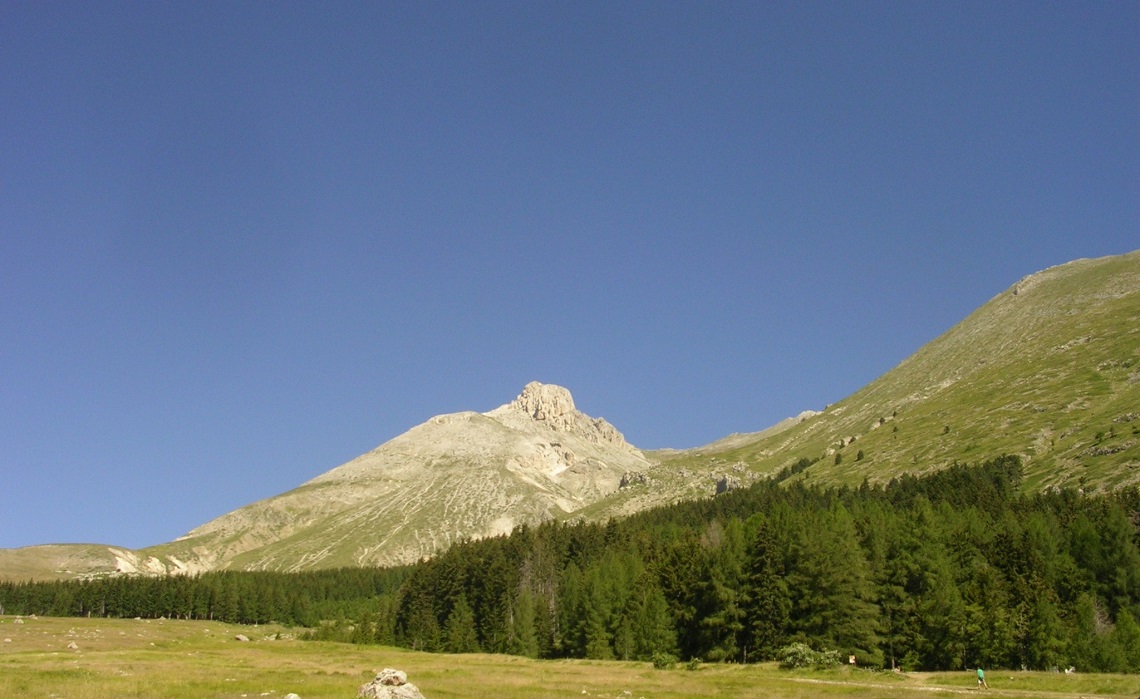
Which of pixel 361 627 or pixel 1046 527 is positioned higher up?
pixel 1046 527

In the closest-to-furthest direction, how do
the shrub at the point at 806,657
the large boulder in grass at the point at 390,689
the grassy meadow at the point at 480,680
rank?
the large boulder in grass at the point at 390,689 → the grassy meadow at the point at 480,680 → the shrub at the point at 806,657

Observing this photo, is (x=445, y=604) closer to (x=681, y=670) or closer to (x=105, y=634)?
(x=105, y=634)

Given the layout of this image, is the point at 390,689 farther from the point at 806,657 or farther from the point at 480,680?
the point at 806,657

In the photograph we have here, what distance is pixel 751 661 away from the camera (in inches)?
3275

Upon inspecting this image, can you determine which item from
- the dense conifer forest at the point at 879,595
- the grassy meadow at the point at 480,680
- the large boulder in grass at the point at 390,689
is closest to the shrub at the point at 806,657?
the grassy meadow at the point at 480,680

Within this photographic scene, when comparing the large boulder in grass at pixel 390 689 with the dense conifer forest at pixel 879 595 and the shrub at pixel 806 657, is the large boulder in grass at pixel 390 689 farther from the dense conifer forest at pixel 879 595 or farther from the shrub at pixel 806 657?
the dense conifer forest at pixel 879 595

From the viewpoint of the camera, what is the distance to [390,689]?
124 feet

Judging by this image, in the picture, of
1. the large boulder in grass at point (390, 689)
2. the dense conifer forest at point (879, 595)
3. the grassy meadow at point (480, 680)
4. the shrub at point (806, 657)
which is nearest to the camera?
the large boulder in grass at point (390, 689)

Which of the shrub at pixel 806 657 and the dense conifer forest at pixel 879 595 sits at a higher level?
the dense conifer forest at pixel 879 595

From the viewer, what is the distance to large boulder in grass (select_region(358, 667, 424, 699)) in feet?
123

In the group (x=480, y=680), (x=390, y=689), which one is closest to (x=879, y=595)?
(x=480, y=680)

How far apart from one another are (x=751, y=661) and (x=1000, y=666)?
23.4 meters

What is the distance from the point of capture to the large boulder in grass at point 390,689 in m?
37.4

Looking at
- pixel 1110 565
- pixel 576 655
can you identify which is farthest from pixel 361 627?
pixel 1110 565
